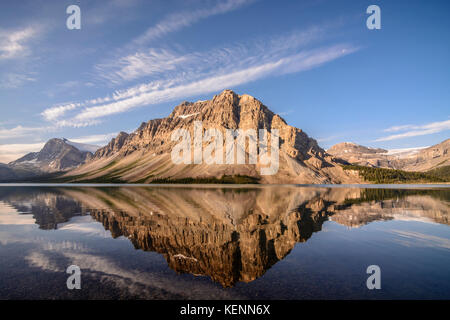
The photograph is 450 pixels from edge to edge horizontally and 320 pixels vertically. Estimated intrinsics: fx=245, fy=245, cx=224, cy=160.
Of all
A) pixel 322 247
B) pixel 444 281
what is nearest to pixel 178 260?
pixel 322 247

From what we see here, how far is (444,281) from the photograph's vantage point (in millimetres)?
16031

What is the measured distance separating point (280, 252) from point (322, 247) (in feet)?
16.5

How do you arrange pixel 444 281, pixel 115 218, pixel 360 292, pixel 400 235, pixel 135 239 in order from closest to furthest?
1. pixel 360 292
2. pixel 444 281
3. pixel 135 239
4. pixel 400 235
5. pixel 115 218

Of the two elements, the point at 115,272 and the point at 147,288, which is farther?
the point at 115,272

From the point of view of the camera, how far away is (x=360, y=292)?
1424cm

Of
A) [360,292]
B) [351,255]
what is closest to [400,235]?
[351,255]

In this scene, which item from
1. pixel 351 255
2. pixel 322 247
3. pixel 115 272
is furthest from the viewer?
pixel 322 247

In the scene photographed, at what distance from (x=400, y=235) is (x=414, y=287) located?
16.8m
